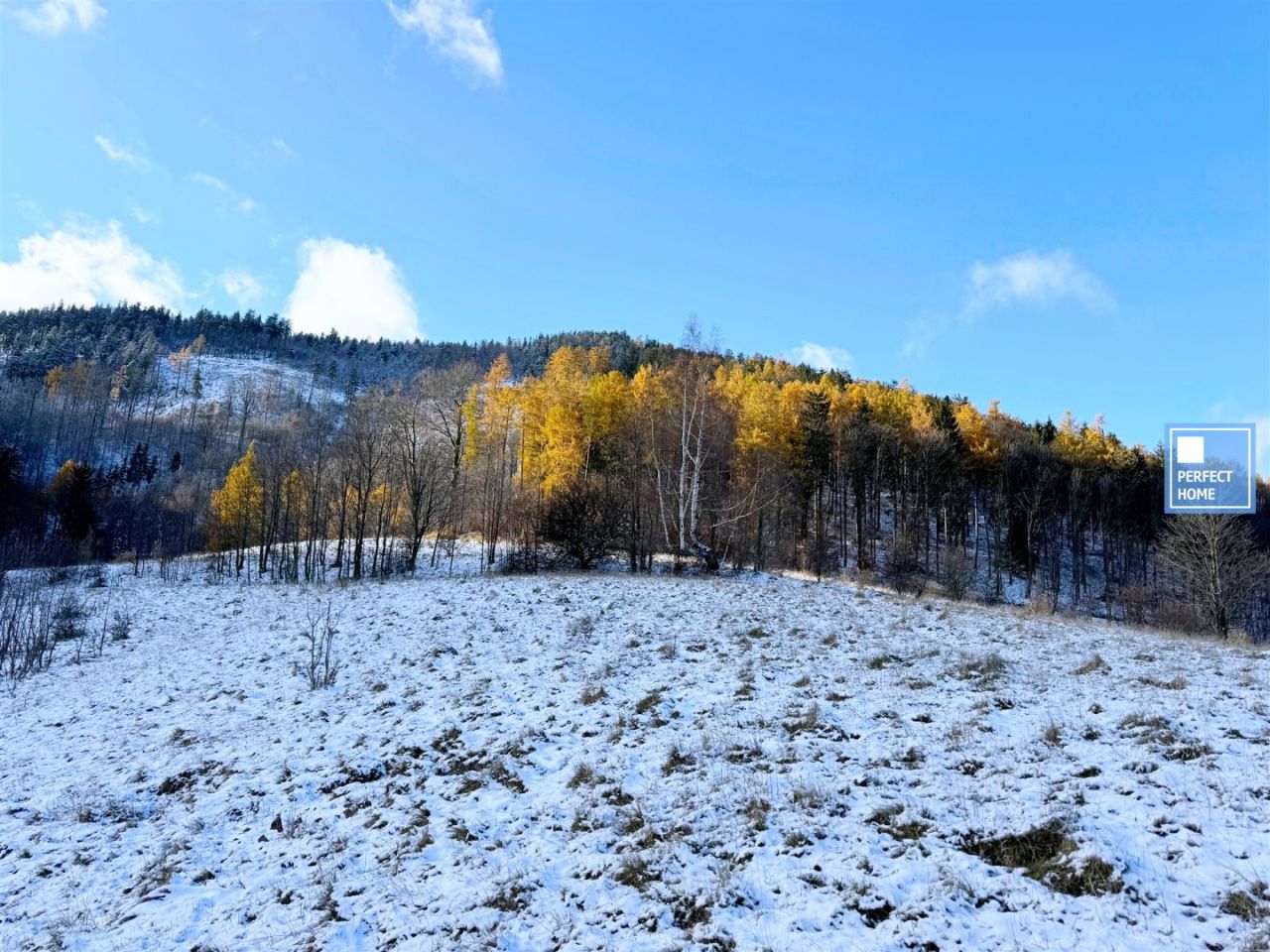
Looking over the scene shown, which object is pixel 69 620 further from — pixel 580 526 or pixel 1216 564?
pixel 1216 564

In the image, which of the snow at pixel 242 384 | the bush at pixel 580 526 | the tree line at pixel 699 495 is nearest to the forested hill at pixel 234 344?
the snow at pixel 242 384

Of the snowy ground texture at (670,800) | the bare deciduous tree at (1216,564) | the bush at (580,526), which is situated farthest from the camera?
the bush at (580,526)

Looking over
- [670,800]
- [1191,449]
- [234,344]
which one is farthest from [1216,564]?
[234,344]

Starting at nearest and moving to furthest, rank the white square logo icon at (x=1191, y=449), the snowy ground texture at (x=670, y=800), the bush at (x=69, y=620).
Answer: the snowy ground texture at (x=670, y=800) → the bush at (x=69, y=620) → the white square logo icon at (x=1191, y=449)

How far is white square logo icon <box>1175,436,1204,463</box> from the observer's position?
90.8 feet

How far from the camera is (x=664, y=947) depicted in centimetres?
480

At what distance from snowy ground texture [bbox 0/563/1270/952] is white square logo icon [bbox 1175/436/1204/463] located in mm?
21513

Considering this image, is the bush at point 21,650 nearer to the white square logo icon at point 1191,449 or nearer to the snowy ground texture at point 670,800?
the snowy ground texture at point 670,800

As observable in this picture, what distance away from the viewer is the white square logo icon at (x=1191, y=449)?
27.7 m

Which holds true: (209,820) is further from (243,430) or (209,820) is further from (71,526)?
(243,430)

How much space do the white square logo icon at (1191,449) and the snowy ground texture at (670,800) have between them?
2151 cm

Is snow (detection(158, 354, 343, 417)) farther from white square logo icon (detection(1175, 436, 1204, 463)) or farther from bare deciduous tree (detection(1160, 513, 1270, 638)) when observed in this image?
bare deciduous tree (detection(1160, 513, 1270, 638))

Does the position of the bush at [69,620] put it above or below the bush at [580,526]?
below

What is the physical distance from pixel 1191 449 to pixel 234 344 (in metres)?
210
